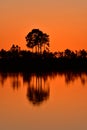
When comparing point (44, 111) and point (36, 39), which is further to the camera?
point (36, 39)

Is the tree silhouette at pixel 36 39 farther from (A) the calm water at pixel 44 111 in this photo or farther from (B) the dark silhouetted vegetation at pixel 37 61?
(A) the calm water at pixel 44 111

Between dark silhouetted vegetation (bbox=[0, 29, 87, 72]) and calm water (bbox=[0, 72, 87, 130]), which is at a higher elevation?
dark silhouetted vegetation (bbox=[0, 29, 87, 72])

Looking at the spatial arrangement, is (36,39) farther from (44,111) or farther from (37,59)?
(44,111)

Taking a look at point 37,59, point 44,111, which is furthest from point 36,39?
point 44,111

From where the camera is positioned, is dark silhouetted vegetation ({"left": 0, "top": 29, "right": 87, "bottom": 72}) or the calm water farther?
dark silhouetted vegetation ({"left": 0, "top": 29, "right": 87, "bottom": 72})

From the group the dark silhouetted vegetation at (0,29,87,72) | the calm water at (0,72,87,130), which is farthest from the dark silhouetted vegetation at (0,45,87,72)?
the calm water at (0,72,87,130)

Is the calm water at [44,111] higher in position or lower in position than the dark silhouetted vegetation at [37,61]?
lower

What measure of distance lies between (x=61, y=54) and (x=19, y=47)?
287 inches

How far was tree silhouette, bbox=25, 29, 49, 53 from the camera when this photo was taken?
66.2 metres

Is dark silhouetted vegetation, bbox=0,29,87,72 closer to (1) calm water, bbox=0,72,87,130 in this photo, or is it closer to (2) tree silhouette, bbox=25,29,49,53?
(2) tree silhouette, bbox=25,29,49,53

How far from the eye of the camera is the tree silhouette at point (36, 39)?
66.2 meters

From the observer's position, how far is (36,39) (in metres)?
66.0

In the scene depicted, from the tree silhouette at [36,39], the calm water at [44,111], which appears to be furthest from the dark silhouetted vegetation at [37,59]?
the calm water at [44,111]

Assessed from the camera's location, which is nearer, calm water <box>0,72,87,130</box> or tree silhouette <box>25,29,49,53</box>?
calm water <box>0,72,87,130</box>
